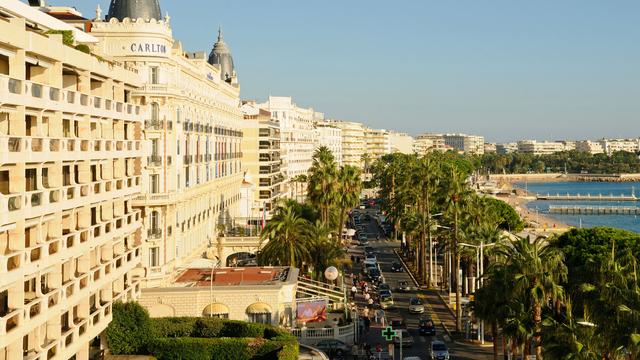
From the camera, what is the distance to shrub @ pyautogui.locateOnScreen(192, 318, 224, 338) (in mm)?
46000

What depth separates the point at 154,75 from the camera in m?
55.3

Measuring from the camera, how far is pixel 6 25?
81.8ft

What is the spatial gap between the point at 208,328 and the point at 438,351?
15340 millimetres

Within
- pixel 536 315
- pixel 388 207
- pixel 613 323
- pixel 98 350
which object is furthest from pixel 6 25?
pixel 388 207

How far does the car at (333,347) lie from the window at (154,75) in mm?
20192

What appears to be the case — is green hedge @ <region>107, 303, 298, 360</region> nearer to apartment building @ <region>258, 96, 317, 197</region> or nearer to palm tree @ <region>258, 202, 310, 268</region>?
palm tree @ <region>258, 202, 310, 268</region>

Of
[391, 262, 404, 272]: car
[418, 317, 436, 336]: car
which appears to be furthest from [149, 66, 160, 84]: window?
[391, 262, 404, 272]: car

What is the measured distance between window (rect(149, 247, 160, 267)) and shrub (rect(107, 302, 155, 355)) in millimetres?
14329

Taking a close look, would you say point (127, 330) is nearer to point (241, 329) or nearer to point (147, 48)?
point (241, 329)

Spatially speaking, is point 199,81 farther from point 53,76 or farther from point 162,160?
point 53,76

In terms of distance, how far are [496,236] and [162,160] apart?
2792cm

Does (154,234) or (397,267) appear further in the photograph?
(397,267)

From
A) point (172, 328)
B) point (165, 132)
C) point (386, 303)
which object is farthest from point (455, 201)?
point (172, 328)

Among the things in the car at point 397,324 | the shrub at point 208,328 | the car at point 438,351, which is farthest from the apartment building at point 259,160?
the shrub at point 208,328
